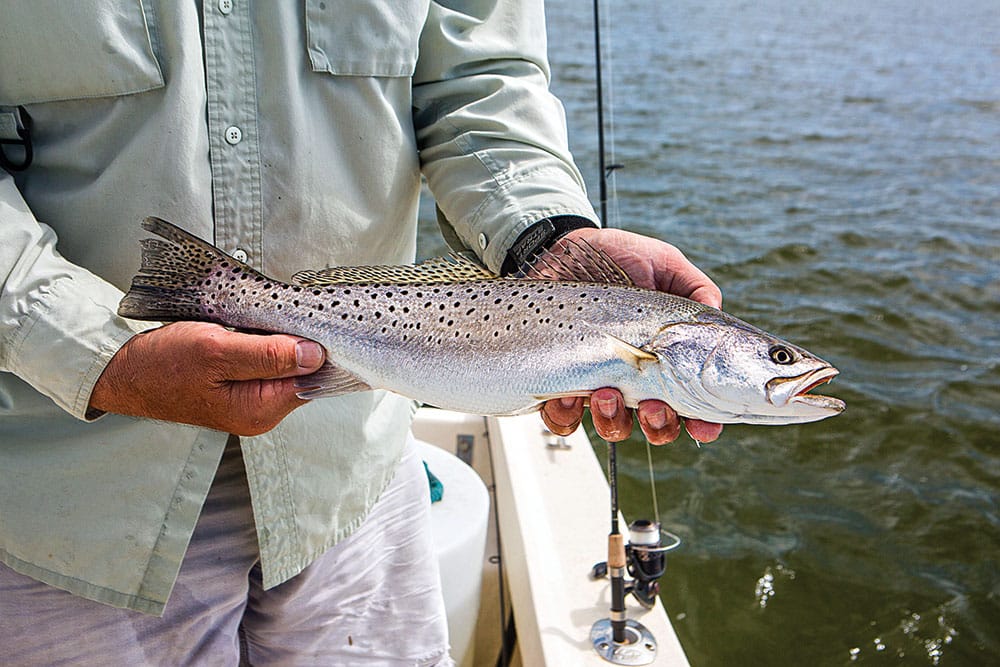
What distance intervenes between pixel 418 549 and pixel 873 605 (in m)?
4.21

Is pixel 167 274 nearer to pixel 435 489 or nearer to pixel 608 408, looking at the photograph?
pixel 608 408

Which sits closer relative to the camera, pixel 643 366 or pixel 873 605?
pixel 643 366

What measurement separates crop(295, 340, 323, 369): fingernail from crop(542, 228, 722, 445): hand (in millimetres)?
516

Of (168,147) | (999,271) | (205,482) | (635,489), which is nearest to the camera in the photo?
(168,147)

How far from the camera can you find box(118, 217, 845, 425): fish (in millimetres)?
1986

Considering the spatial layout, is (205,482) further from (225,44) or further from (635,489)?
(635,489)

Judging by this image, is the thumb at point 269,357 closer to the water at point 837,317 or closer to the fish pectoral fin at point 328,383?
the fish pectoral fin at point 328,383

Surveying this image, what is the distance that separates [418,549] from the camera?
2633mm

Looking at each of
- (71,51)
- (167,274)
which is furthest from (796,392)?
(71,51)

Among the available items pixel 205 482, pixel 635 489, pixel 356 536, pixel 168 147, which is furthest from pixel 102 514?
pixel 635 489

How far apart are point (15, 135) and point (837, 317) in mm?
8386

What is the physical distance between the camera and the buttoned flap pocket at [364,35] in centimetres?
212

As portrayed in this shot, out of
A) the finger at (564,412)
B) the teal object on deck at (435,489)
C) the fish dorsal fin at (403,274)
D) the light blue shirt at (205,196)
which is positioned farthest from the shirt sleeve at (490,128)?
the teal object on deck at (435,489)

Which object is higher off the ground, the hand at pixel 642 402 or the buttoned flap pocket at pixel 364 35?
the buttoned flap pocket at pixel 364 35
